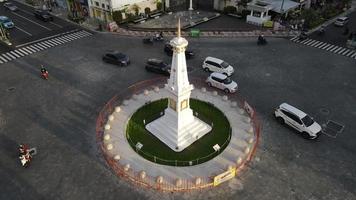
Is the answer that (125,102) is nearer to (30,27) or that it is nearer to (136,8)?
(136,8)

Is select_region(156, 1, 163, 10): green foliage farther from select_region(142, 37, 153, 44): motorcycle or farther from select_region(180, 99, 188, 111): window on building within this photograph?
select_region(180, 99, 188, 111): window on building

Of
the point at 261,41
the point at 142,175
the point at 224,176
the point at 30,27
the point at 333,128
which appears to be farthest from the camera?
the point at 30,27

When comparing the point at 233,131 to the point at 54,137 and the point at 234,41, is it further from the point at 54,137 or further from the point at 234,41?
the point at 234,41

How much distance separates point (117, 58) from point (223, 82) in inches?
675

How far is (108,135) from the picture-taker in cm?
3316

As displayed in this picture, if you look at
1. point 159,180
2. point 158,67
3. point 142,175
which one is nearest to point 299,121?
point 159,180

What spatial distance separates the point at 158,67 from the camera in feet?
147

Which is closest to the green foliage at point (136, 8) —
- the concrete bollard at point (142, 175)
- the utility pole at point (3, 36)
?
the utility pole at point (3, 36)

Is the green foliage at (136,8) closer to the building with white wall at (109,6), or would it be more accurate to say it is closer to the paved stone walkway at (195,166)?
the building with white wall at (109,6)

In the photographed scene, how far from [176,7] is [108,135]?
46.9m

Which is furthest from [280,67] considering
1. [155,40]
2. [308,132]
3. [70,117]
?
[70,117]

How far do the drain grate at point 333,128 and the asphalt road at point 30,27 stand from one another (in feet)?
160

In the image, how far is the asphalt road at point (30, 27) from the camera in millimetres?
57344

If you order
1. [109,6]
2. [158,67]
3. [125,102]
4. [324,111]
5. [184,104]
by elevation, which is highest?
[109,6]
